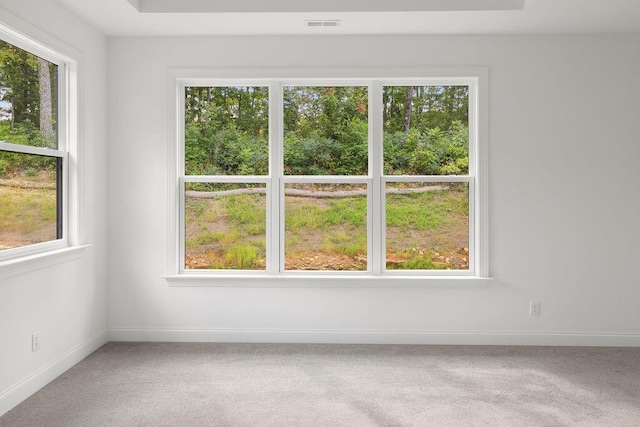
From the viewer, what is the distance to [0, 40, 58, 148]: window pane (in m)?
3.11

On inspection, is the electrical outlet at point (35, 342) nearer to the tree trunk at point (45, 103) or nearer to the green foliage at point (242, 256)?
the tree trunk at point (45, 103)

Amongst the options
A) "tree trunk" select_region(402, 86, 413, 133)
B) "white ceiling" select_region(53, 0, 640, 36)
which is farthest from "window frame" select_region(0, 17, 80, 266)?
"tree trunk" select_region(402, 86, 413, 133)

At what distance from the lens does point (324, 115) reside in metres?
4.43

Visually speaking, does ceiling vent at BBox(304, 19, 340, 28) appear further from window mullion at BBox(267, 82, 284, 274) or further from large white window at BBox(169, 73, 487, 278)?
window mullion at BBox(267, 82, 284, 274)

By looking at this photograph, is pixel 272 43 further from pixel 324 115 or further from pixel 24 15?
pixel 24 15

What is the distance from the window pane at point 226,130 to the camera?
4.43 m

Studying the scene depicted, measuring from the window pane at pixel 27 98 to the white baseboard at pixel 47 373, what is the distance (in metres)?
1.45

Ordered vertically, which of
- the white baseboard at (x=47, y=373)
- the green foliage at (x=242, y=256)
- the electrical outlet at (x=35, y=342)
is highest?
the green foliage at (x=242, y=256)

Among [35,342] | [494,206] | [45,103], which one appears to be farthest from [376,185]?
→ [35,342]

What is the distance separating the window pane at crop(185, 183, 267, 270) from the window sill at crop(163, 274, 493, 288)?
155 mm

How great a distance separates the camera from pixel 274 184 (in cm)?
438

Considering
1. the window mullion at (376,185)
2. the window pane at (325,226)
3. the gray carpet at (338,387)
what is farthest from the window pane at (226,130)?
the gray carpet at (338,387)

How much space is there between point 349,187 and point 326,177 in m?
0.21

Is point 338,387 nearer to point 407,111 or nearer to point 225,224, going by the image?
point 225,224
